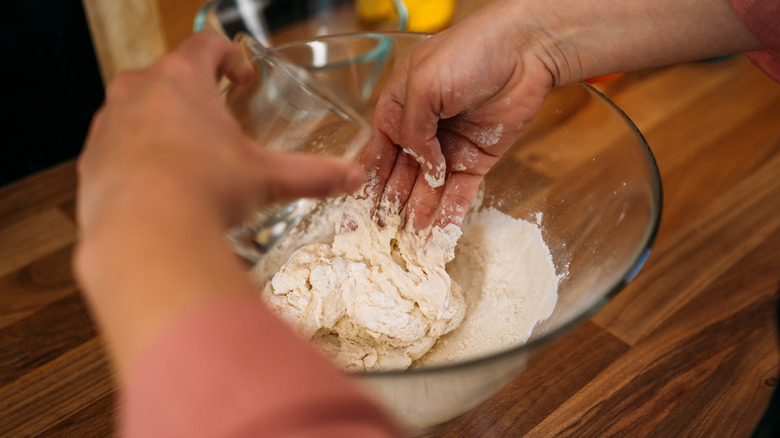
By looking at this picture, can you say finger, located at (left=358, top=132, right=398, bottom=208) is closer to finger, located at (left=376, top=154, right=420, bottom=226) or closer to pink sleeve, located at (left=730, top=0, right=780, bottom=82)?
finger, located at (left=376, top=154, right=420, bottom=226)

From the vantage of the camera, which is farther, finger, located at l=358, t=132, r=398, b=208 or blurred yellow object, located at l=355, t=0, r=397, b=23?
blurred yellow object, located at l=355, t=0, r=397, b=23

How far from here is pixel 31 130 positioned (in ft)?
3.76

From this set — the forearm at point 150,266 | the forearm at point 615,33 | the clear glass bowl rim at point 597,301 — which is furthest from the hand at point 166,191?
the forearm at point 615,33

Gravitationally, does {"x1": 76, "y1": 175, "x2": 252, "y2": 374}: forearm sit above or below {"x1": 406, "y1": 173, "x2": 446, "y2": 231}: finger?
above

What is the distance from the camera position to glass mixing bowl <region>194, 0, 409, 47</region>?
1.36 meters

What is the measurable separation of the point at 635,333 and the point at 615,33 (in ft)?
1.44

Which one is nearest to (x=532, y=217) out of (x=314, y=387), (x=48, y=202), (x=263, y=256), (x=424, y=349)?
(x=424, y=349)

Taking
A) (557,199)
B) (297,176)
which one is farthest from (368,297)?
(297,176)

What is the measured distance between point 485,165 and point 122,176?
585mm

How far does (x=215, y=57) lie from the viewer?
493mm

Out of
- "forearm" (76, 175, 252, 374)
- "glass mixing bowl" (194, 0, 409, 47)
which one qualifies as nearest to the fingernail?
"forearm" (76, 175, 252, 374)

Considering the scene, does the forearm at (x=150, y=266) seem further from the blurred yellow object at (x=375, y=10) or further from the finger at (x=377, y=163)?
the blurred yellow object at (x=375, y=10)

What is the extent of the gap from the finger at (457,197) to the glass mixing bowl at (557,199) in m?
0.06

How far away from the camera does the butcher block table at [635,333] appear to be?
752 millimetres
